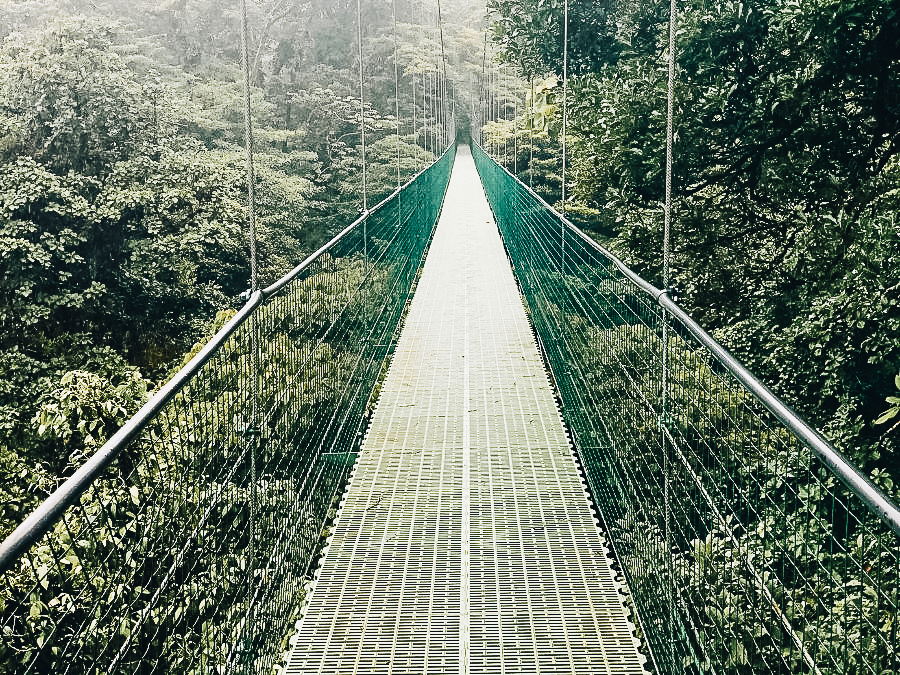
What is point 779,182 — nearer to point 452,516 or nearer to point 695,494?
point 452,516

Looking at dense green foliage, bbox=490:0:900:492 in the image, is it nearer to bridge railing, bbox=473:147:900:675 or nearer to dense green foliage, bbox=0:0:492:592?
bridge railing, bbox=473:147:900:675

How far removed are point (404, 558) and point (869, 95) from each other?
11.5 feet

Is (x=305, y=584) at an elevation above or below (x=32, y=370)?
above

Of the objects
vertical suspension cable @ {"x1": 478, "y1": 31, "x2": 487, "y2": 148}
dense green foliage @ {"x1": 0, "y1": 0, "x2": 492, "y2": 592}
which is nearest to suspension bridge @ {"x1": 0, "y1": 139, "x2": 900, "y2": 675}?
dense green foliage @ {"x1": 0, "y1": 0, "x2": 492, "y2": 592}

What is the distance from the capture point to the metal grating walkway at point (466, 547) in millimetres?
2111

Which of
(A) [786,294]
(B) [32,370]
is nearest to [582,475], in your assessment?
(A) [786,294]

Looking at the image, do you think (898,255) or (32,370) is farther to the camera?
(32,370)

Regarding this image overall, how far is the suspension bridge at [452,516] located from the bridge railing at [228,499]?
0.01 m

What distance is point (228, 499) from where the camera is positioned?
175 centimetres

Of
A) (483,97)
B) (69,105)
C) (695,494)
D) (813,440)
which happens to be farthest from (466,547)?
(483,97)

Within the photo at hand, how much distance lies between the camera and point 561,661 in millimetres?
2047

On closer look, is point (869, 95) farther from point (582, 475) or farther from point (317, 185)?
point (317, 185)

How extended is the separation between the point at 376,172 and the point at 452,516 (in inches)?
799

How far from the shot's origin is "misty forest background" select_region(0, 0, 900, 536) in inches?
170
